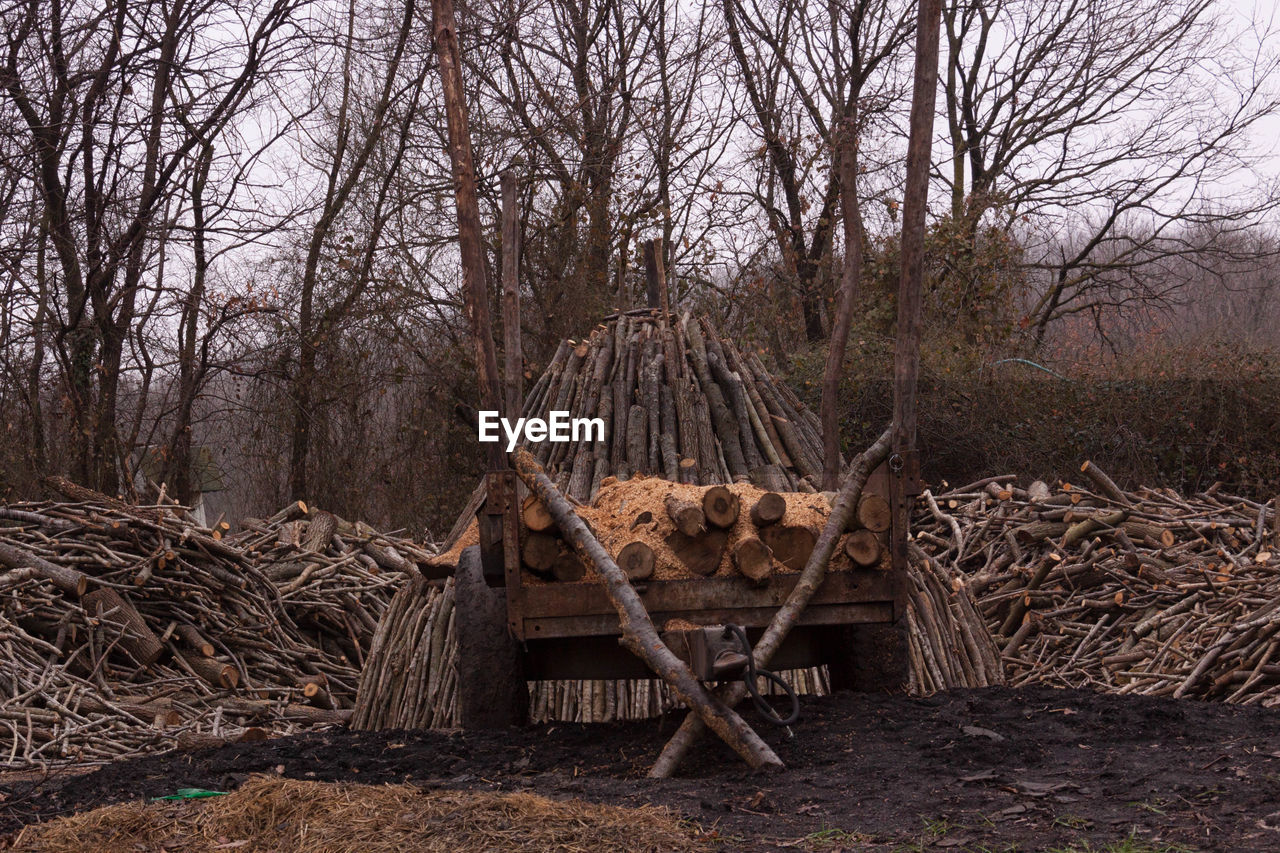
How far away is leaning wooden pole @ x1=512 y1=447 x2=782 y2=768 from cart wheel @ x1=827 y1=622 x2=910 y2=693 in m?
1.06

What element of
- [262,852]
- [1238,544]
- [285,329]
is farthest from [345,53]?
[262,852]

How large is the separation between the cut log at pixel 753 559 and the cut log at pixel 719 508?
0.34ft

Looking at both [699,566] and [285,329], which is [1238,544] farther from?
[285,329]

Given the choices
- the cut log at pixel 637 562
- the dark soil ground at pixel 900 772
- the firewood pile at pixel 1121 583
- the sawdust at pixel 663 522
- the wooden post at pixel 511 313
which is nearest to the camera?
the dark soil ground at pixel 900 772

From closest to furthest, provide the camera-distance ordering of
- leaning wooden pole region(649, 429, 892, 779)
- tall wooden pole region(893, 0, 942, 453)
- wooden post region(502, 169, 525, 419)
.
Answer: leaning wooden pole region(649, 429, 892, 779), tall wooden pole region(893, 0, 942, 453), wooden post region(502, 169, 525, 419)

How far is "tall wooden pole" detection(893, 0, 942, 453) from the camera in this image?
15.8 feet

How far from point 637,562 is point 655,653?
39 cm

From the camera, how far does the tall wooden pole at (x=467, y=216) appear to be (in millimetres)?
5012

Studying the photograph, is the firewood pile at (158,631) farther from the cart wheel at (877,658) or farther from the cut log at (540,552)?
the cart wheel at (877,658)

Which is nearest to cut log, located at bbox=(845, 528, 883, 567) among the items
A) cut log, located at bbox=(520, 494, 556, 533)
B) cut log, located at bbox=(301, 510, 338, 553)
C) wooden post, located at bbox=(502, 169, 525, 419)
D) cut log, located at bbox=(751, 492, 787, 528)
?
cut log, located at bbox=(751, 492, 787, 528)

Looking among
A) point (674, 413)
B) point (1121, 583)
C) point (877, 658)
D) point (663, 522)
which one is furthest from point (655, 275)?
point (663, 522)

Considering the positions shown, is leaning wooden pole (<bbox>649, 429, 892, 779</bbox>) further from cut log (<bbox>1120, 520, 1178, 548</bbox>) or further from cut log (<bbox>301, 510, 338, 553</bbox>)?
cut log (<bbox>301, 510, 338, 553</bbox>)

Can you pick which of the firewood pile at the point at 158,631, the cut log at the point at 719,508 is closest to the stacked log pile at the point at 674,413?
the cut log at the point at 719,508

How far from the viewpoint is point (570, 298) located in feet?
48.4
